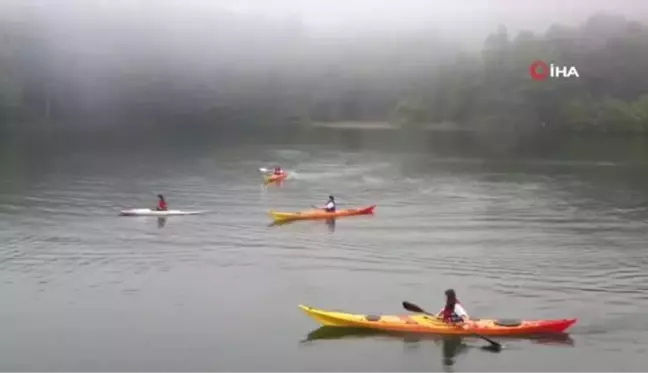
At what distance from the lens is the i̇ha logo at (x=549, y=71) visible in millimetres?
84625

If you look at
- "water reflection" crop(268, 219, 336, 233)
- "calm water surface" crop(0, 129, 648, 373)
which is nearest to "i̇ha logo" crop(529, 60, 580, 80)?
"calm water surface" crop(0, 129, 648, 373)

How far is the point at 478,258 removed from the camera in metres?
28.0

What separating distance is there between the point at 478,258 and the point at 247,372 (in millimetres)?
12246

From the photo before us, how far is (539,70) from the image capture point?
85.4 meters

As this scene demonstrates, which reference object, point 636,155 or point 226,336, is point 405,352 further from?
point 636,155

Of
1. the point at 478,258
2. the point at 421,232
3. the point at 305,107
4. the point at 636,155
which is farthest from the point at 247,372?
the point at 305,107

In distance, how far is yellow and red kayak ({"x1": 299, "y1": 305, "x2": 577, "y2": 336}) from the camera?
19859 mm

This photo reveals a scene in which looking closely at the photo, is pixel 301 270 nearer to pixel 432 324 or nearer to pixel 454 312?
pixel 432 324

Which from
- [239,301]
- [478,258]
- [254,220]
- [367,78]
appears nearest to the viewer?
[239,301]

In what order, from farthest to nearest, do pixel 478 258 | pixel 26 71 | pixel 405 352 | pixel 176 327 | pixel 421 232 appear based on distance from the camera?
1. pixel 26 71
2. pixel 421 232
3. pixel 478 258
4. pixel 176 327
5. pixel 405 352

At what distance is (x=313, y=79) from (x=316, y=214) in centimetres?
6066

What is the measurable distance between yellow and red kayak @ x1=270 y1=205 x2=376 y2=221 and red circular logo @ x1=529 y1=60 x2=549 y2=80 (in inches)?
2110

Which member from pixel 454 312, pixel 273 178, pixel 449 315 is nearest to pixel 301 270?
pixel 449 315

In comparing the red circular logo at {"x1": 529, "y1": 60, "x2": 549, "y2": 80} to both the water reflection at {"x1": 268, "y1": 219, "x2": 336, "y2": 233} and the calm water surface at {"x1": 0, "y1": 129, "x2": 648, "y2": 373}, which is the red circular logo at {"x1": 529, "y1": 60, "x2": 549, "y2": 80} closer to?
the calm water surface at {"x1": 0, "y1": 129, "x2": 648, "y2": 373}
